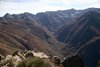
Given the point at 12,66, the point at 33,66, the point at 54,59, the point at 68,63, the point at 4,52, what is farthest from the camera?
the point at 4,52

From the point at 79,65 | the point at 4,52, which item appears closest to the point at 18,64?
the point at 79,65

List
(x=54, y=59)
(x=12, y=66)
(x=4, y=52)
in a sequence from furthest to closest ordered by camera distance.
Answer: (x=4, y=52), (x=54, y=59), (x=12, y=66)

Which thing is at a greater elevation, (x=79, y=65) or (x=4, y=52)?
(x=79, y=65)

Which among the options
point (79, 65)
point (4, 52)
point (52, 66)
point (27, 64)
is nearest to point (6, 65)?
point (27, 64)

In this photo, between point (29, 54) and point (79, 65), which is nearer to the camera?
point (29, 54)

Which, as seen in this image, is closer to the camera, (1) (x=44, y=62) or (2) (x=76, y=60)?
(1) (x=44, y=62)

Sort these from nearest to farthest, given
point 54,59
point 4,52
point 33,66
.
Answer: point 33,66
point 54,59
point 4,52

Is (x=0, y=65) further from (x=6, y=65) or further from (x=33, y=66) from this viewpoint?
(x=33, y=66)

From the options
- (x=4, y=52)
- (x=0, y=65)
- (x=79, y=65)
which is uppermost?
(x=0, y=65)

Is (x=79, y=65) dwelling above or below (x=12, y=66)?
below

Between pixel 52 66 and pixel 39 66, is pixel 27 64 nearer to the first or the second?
pixel 39 66
